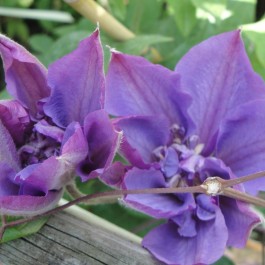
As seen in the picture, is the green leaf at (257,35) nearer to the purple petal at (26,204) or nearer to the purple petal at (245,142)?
the purple petal at (245,142)

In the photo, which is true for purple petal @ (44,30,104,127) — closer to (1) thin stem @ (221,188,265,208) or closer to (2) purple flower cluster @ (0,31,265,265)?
(2) purple flower cluster @ (0,31,265,265)

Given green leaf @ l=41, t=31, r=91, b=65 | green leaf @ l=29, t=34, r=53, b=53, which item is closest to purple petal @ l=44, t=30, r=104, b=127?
green leaf @ l=41, t=31, r=91, b=65

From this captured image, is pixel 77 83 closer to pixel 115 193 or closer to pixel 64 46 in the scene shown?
pixel 115 193

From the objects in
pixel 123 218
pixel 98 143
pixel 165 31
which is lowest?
pixel 123 218

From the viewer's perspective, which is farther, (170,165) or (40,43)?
(40,43)

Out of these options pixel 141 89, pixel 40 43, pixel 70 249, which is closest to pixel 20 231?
pixel 70 249

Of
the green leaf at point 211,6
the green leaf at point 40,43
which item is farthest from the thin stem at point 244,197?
the green leaf at point 40,43
